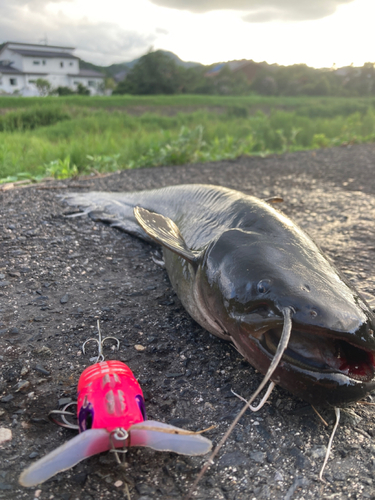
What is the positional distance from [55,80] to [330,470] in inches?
1926

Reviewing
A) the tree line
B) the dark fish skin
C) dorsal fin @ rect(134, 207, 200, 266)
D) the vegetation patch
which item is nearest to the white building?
the tree line

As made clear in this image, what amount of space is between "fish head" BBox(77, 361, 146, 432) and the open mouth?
48 cm

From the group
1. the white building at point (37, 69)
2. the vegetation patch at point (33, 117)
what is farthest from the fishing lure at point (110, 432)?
the white building at point (37, 69)

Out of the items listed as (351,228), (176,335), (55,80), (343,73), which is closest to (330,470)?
(176,335)

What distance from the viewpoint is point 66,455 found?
102 centimetres

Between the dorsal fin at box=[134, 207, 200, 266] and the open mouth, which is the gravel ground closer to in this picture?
the open mouth

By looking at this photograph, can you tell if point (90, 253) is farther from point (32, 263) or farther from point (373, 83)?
point (373, 83)

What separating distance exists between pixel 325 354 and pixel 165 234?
1018 mm

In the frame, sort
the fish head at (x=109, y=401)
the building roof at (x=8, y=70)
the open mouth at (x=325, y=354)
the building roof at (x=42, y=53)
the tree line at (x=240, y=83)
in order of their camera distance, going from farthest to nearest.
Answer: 1. the building roof at (x=42, y=53)
2. the building roof at (x=8, y=70)
3. the tree line at (x=240, y=83)
4. the open mouth at (x=325, y=354)
5. the fish head at (x=109, y=401)

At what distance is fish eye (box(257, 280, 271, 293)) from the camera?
1335 mm

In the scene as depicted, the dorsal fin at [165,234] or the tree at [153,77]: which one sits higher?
the tree at [153,77]

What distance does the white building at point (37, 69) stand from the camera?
38756 mm

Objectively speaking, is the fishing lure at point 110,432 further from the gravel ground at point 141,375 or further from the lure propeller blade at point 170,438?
the gravel ground at point 141,375

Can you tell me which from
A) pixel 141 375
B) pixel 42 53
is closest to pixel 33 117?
pixel 141 375
